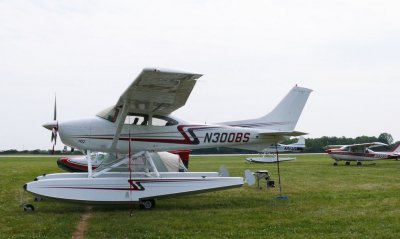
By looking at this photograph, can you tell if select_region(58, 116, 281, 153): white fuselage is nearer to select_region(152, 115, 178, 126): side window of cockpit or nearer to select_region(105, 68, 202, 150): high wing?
select_region(152, 115, 178, 126): side window of cockpit

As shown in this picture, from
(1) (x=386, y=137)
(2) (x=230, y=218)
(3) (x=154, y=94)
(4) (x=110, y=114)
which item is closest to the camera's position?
(2) (x=230, y=218)

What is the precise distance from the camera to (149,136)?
11227 mm

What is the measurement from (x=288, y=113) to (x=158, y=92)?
463 cm

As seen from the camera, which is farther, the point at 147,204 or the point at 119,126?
the point at 119,126

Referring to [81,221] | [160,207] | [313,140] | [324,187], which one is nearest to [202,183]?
[160,207]

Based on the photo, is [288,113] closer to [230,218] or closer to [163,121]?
[163,121]

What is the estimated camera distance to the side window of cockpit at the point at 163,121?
446 inches

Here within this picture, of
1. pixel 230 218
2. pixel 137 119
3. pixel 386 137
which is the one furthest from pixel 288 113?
pixel 386 137

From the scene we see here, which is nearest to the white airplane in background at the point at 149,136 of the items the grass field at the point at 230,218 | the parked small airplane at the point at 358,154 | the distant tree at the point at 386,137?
the grass field at the point at 230,218

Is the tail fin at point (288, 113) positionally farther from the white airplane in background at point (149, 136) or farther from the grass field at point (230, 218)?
the grass field at point (230, 218)

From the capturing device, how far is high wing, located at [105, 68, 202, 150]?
8.47 m

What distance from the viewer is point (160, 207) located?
420 inches

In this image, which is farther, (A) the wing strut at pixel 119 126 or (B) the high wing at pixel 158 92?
(A) the wing strut at pixel 119 126

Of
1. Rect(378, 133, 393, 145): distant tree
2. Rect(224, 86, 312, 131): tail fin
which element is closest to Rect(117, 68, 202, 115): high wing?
Rect(224, 86, 312, 131): tail fin
